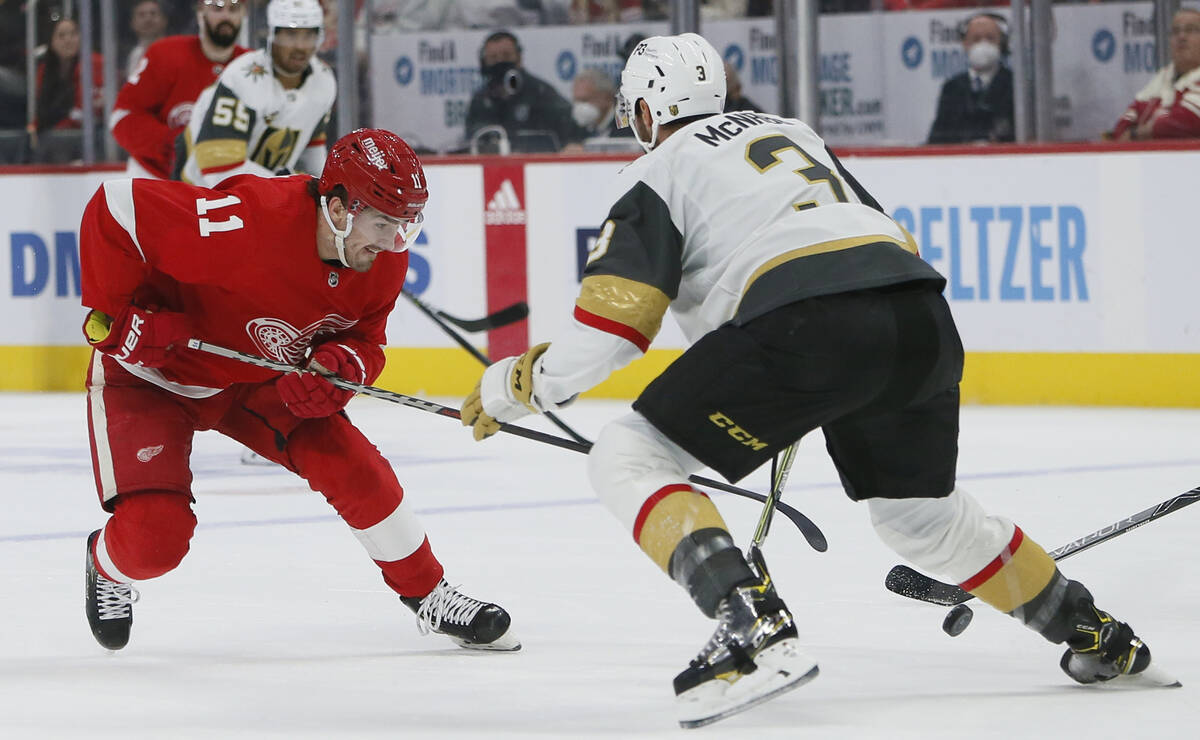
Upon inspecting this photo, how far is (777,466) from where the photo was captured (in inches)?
127

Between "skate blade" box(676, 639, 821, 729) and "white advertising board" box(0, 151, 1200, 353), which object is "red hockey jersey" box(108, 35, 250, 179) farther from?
"skate blade" box(676, 639, 821, 729)

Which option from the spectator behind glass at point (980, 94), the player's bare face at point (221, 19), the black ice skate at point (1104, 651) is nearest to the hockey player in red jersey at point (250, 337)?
the black ice skate at point (1104, 651)

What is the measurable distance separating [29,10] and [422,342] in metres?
2.29

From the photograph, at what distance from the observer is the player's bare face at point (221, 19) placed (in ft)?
20.2

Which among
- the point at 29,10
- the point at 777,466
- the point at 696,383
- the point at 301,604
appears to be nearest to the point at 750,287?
the point at 696,383

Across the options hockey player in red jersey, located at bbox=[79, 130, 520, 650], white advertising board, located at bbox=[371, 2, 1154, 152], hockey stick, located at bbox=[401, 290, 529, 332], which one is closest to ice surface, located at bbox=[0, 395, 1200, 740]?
hockey player in red jersey, located at bbox=[79, 130, 520, 650]

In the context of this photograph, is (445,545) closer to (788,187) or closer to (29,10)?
(788,187)

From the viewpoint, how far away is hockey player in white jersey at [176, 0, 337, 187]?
5.68 m

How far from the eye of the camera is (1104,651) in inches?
110

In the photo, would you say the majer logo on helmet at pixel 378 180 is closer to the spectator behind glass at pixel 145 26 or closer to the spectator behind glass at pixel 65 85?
the spectator behind glass at pixel 145 26

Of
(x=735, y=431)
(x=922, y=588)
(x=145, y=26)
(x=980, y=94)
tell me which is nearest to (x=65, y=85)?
(x=145, y=26)

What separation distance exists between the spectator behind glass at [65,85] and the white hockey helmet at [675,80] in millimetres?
5602

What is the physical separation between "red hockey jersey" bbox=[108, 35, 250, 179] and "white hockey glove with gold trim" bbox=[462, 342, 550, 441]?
3861mm

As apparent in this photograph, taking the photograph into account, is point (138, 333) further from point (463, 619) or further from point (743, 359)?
point (743, 359)
